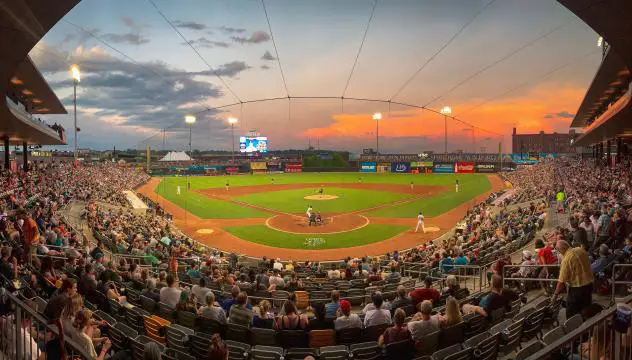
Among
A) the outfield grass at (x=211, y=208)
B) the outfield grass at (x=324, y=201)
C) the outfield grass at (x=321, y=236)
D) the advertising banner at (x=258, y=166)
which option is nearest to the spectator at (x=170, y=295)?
the outfield grass at (x=321, y=236)

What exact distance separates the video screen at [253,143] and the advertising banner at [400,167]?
3548cm

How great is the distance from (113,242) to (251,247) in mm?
9607

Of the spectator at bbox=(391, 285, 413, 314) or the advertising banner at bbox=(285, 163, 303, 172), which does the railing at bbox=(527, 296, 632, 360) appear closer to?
the spectator at bbox=(391, 285, 413, 314)

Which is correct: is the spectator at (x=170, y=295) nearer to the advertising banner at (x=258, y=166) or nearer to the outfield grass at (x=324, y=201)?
the outfield grass at (x=324, y=201)

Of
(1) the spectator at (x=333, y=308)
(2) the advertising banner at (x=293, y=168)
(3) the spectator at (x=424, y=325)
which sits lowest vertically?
(1) the spectator at (x=333, y=308)

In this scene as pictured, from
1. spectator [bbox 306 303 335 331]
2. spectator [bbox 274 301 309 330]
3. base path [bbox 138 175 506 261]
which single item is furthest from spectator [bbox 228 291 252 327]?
base path [bbox 138 175 506 261]

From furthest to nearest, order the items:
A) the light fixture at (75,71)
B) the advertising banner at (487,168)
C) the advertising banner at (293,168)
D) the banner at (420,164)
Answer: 1. the advertising banner at (293,168)
2. the banner at (420,164)
3. the advertising banner at (487,168)
4. the light fixture at (75,71)

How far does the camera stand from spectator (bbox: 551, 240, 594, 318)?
20.7 feet

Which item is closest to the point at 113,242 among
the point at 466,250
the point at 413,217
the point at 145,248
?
the point at 145,248

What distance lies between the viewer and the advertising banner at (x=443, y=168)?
87.9m

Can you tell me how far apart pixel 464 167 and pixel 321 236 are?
2678 inches

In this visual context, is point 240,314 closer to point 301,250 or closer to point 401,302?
point 401,302

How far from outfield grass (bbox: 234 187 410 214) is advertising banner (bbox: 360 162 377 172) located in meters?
38.0

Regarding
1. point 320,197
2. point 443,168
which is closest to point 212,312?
point 320,197
